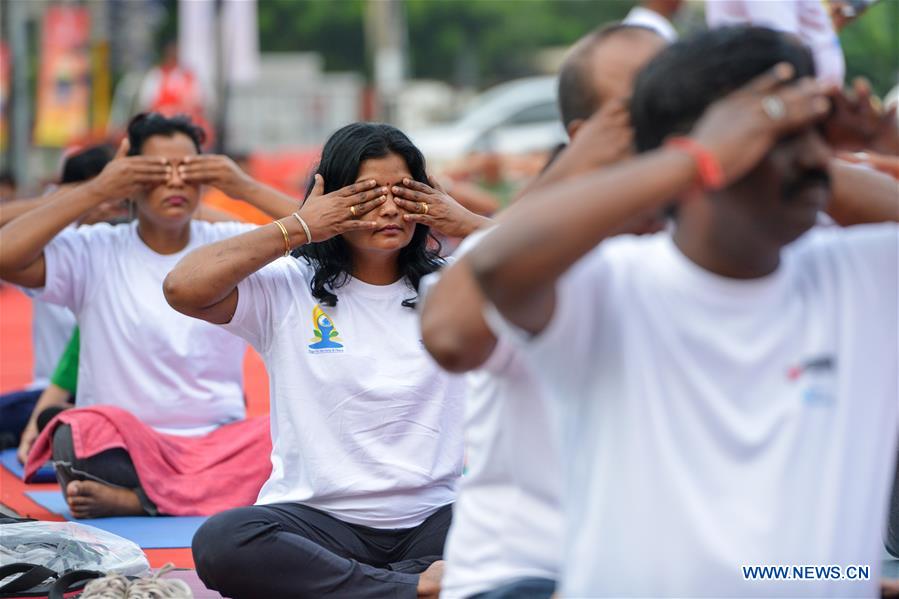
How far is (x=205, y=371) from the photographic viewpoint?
5641mm

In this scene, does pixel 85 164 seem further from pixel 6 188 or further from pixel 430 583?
pixel 6 188

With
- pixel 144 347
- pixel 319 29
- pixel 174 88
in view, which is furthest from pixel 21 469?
pixel 319 29

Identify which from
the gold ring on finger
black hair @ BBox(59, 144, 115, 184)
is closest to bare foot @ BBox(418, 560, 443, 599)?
the gold ring on finger

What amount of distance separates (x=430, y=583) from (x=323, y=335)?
0.76m

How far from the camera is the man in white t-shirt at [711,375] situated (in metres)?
2.21

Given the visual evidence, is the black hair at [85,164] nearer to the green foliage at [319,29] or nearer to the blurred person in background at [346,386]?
the blurred person in background at [346,386]

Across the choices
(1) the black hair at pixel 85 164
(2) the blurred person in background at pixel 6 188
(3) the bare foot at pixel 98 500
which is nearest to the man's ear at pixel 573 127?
(3) the bare foot at pixel 98 500

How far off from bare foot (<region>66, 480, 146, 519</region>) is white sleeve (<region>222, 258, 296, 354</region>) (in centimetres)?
154

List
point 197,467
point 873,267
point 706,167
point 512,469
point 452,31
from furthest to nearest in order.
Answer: point 452,31 → point 197,467 → point 512,469 → point 873,267 → point 706,167

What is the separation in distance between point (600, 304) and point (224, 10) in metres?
21.8

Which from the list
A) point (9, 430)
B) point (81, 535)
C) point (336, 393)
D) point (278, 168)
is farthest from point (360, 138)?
point (278, 168)

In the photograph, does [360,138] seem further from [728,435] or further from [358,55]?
[358,55]

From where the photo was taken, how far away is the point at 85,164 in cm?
664

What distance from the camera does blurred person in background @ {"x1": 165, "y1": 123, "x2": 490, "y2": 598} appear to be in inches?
149
